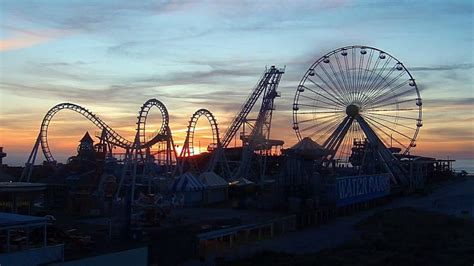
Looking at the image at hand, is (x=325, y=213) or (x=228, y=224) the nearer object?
(x=228, y=224)

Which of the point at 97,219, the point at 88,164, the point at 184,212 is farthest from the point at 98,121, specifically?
the point at 97,219

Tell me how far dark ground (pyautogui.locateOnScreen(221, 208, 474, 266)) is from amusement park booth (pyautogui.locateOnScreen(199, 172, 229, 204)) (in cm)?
1124

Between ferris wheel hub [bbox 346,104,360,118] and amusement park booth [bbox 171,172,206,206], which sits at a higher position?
ferris wheel hub [bbox 346,104,360,118]

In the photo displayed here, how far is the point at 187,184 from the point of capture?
40.0m

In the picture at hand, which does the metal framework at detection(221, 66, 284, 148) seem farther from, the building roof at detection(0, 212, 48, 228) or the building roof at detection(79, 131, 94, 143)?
the building roof at detection(0, 212, 48, 228)

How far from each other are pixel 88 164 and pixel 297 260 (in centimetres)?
2883

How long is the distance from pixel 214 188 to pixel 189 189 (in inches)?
128

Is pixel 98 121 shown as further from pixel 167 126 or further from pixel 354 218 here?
pixel 354 218

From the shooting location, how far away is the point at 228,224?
94.0ft

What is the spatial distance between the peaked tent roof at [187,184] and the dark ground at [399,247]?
1122cm

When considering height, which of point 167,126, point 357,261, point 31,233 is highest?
point 167,126

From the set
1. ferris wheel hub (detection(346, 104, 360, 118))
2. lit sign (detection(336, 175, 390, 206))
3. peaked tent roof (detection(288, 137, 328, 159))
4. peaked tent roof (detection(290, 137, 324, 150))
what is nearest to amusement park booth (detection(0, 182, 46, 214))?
lit sign (detection(336, 175, 390, 206))

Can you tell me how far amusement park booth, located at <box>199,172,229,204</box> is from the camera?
41928mm

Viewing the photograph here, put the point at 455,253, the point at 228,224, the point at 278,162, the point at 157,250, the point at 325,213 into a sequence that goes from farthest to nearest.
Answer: the point at 278,162 → the point at 325,213 → the point at 228,224 → the point at 455,253 → the point at 157,250
